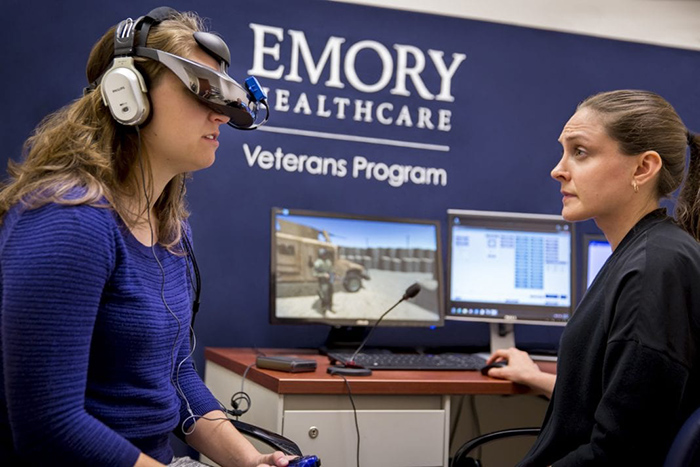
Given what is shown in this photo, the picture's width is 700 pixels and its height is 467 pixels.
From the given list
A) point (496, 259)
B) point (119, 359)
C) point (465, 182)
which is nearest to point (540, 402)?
point (496, 259)

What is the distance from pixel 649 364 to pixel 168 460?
102 centimetres

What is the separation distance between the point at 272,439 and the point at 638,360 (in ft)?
2.85

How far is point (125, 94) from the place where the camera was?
150 cm

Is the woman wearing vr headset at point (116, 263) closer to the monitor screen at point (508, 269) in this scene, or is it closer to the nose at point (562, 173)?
the nose at point (562, 173)

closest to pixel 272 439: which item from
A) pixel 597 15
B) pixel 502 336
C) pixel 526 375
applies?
pixel 526 375

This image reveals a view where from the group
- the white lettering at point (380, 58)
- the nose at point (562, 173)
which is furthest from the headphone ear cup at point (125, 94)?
the white lettering at point (380, 58)

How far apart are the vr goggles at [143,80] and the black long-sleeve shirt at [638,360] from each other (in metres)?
0.93

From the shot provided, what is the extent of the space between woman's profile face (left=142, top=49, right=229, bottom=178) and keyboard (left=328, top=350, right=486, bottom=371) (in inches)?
41.7

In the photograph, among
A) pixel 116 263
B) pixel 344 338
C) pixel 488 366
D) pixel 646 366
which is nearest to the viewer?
pixel 116 263

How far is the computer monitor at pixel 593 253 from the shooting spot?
3.29 meters

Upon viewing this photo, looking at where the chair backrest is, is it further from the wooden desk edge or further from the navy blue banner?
the navy blue banner

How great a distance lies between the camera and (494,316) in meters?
3.06

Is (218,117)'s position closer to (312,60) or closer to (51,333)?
(51,333)

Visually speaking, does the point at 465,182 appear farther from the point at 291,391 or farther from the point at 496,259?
the point at 291,391
